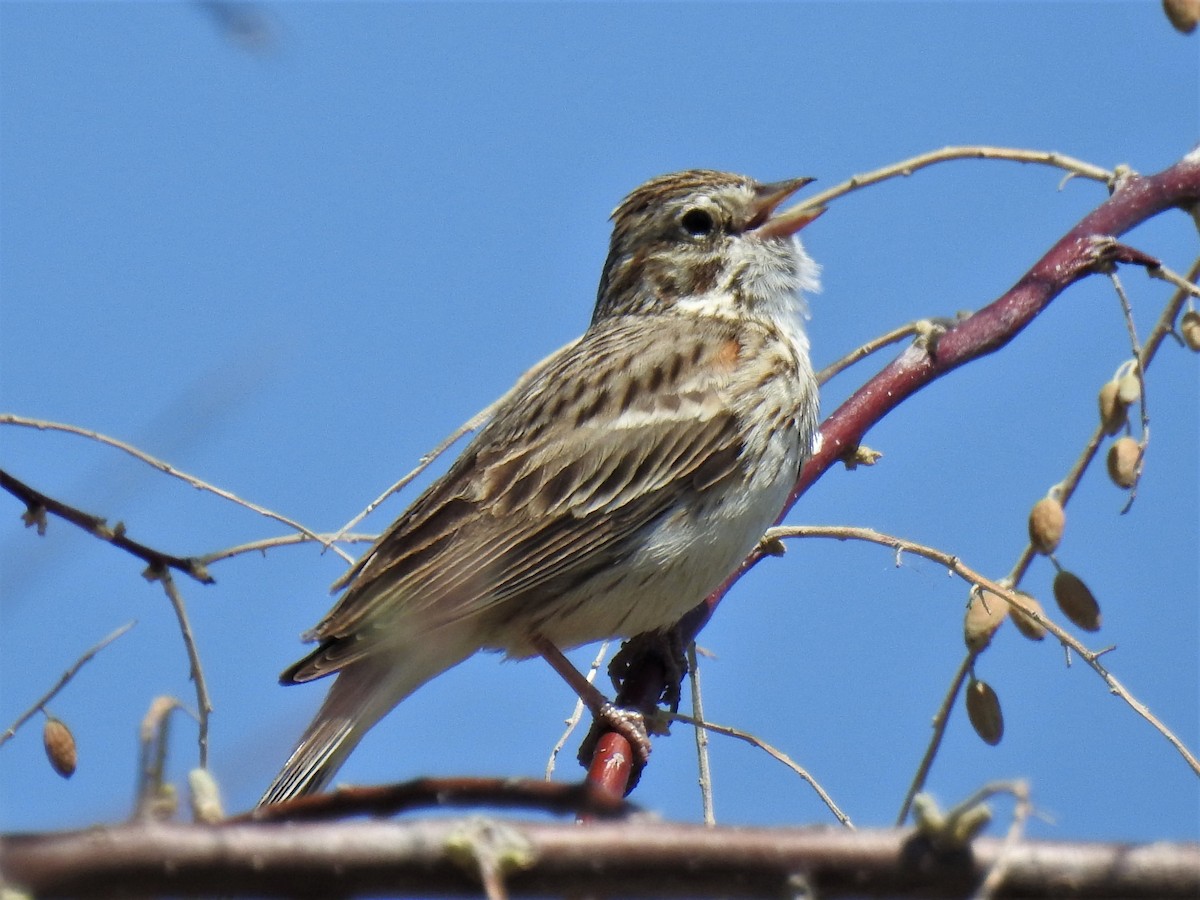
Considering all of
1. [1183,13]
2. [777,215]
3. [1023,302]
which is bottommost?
[1023,302]

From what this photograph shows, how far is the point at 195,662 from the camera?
3.54 m

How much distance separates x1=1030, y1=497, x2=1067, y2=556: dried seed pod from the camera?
375 cm

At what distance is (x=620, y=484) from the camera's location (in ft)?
18.6

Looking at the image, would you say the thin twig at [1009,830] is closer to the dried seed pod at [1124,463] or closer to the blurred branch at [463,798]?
the blurred branch at [463,798]

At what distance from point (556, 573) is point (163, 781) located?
3.90m

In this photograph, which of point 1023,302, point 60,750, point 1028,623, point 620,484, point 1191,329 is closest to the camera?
point 60,750

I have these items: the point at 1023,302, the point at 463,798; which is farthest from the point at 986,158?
the point at 463,798

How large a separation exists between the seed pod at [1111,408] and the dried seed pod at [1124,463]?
1.9 inches

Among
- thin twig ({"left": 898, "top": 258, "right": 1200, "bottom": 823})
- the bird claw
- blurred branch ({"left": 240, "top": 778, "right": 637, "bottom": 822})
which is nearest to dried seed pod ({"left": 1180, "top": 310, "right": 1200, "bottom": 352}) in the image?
thin twig ({"left": 898, "top": 258, "right": 1200, "bottom": 823})

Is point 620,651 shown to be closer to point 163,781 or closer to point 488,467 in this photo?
point 488,467

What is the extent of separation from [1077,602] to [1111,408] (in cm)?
48

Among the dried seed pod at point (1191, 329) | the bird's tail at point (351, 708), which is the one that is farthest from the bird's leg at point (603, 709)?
the dried seed pod at point (1191, 329)

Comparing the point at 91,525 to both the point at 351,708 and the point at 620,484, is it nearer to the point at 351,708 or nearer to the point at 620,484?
the point at 351,708

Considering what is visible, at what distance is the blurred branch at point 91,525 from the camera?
3.51m
